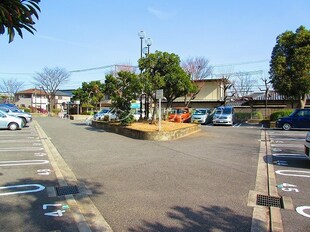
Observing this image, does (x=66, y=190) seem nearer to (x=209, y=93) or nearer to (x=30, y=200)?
(x=30, y=200)

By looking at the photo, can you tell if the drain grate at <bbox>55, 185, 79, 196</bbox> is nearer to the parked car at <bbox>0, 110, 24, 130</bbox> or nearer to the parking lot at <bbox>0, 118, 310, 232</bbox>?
the parking lot at <bbox>0, 118, 310, 232</bbox>

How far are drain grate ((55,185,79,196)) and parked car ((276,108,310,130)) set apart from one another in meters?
17.2

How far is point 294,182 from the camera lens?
20.8ft

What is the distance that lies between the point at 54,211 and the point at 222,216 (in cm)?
251

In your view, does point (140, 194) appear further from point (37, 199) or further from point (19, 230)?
point (19, 230)

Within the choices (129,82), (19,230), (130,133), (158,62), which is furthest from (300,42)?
(19,230)

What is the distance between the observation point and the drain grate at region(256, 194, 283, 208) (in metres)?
4.93

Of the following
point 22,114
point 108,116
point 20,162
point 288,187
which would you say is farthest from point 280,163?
point 22,114

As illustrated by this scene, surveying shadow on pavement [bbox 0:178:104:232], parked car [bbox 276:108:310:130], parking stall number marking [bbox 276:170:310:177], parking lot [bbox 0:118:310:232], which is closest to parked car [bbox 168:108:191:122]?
parked car [bbox 276:108:310:130]

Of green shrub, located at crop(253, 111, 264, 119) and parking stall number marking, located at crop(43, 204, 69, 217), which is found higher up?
green shrub, located at crop(253, 111, 264, 119)

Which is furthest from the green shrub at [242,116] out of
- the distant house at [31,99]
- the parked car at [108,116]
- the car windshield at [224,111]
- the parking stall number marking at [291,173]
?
the distant house at [31,99]

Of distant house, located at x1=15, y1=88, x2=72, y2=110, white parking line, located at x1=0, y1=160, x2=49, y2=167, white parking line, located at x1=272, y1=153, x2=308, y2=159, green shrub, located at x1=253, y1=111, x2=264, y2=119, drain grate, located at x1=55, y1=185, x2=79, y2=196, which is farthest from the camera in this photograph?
distant house, located at x1=15, y1=88, x2=72, y2=110

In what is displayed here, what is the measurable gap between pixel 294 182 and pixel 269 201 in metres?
1.63

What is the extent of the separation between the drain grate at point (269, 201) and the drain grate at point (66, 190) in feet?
10.8
